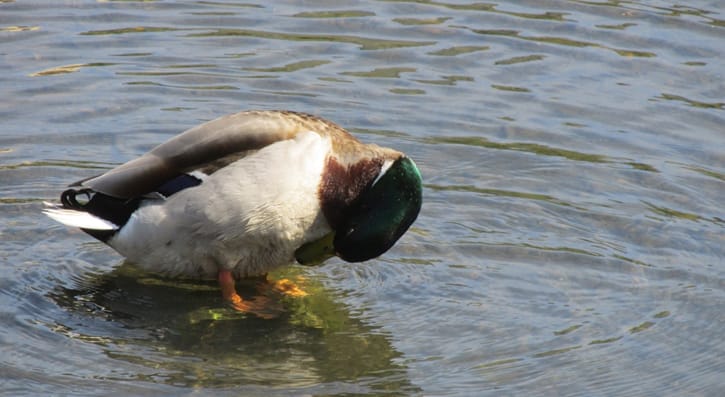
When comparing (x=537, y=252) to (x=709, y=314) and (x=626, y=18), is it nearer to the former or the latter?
(x=709, y=314)

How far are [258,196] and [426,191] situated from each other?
1760mm

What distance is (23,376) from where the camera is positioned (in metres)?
5.14

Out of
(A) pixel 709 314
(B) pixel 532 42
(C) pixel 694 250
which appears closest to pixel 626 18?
(B) pixel 532 42

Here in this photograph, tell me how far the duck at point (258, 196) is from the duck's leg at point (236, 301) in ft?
0.19

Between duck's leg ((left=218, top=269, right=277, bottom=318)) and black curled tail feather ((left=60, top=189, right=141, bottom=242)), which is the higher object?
black curled tail feather ((left=60, top=189, right=141, bottom=242))

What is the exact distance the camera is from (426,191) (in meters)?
7.20

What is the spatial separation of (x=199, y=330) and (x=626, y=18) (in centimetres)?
523

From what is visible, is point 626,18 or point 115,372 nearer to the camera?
point 115,372

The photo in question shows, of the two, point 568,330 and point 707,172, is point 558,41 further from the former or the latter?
point 568,330

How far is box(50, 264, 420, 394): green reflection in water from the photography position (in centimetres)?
531

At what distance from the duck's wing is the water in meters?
0.54

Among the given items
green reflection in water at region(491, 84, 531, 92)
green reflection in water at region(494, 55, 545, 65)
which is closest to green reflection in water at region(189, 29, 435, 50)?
green reflection in water at region(494, 55, 545, 65)

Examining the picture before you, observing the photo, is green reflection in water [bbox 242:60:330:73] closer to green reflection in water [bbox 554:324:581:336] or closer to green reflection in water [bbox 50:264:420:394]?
green reflection in water [bbox 50:264:420:394]

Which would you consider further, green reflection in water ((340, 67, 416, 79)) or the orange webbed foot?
green reflection in water ((340, 67, 416, 79))
